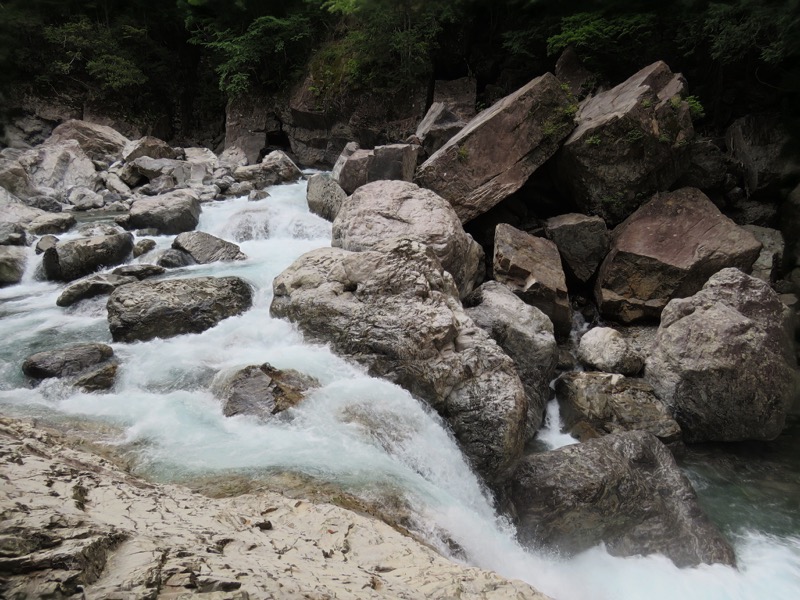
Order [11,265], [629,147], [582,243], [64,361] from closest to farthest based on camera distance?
1. [64,361]
2. [11,265]
3. [629,147]
4. [582,243]

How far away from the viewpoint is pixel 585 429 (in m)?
7.07

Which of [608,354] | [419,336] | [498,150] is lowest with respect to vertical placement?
[608,354]

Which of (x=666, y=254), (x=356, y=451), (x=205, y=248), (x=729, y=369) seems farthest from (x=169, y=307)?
(x=666, y=254)

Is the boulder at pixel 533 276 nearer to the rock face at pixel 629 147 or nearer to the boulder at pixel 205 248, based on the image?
the rock face at pixel 629 147

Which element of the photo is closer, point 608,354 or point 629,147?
point 608,354

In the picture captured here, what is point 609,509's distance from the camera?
5328 millimetres

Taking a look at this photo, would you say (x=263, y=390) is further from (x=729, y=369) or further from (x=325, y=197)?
(x=325, y=197)

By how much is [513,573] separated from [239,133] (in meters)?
20.8

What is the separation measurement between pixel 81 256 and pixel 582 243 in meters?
9.56

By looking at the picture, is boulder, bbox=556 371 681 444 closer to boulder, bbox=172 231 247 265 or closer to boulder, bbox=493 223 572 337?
boulder, bbox=493 223 572 337

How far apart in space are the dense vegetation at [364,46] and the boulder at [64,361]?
10.8 metres

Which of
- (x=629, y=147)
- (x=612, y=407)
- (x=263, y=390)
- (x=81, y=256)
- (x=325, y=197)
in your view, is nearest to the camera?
(x=263, y=390)

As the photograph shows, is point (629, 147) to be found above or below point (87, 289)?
above

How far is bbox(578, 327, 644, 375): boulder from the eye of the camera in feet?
26.0
